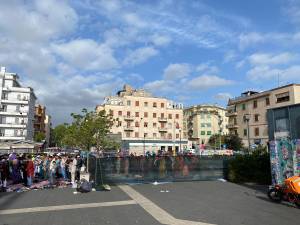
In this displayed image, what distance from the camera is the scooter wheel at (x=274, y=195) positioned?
12031mm

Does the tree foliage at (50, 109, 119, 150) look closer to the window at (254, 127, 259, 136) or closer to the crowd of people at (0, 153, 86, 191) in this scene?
the crowd of people at (0, 153, 86, 191)

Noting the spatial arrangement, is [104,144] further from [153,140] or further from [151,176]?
[151,176]

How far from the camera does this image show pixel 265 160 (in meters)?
18.0

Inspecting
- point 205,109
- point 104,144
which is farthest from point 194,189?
point 205,109

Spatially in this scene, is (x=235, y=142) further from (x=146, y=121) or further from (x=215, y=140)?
(x=215, y=140)

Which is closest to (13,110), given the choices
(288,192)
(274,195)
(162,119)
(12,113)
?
(12,113)

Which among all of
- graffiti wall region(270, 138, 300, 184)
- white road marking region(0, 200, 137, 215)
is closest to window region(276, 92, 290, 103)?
graffiti wall region(270, 138, 300, 184)

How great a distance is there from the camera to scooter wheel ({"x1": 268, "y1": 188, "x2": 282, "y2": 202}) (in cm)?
1203

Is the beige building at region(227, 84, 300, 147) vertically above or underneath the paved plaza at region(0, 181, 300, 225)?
above

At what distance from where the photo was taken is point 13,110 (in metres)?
75.4

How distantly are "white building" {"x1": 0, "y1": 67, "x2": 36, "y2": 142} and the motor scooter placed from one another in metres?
70.6

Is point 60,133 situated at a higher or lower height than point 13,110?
lower

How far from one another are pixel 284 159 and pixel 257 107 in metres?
48.8

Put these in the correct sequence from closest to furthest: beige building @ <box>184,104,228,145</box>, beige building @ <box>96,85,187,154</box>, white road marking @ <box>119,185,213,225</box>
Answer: white road marking @ <box>119,185,213,225</box> < beige building @ <box>96,85,187,154</box> < beige building @ <box>184,104,228,145</box>
